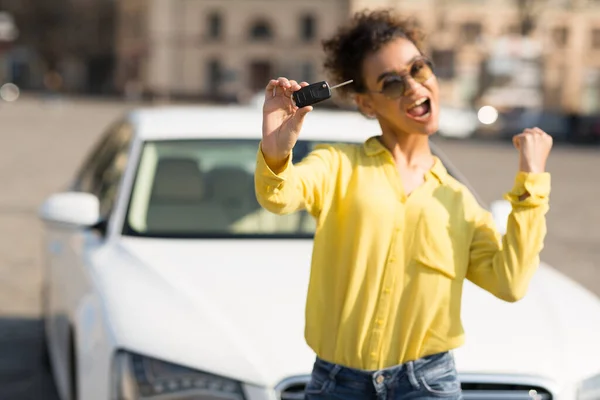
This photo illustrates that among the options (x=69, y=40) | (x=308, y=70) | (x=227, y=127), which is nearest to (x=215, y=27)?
(x=308, y=70)

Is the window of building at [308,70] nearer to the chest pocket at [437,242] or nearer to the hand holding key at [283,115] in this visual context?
the chest pocket at [437,242]

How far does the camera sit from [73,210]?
14.6ft

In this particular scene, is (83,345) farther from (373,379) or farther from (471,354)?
(373,379)

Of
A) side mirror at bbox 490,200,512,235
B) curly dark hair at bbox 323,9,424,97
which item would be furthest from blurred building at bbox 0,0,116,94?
curly dark hair at bbox 323,9,424,97

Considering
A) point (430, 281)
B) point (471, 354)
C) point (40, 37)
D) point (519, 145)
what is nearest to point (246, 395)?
point (471, 354)

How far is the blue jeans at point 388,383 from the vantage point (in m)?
2.44

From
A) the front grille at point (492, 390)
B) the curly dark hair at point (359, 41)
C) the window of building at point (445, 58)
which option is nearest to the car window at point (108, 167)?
the front grille at point (492, 390)

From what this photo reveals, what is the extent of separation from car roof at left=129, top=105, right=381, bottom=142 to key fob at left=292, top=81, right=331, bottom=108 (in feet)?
8.11

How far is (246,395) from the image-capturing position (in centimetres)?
310

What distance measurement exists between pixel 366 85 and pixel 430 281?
0.46 meters

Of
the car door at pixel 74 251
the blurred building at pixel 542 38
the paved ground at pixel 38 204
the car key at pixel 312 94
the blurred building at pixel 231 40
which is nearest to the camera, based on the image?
the car key at pixel 312 94

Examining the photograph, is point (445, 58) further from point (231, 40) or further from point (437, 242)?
point (437, 242)

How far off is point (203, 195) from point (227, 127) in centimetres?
34

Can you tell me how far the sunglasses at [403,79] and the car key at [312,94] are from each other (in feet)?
0.95
